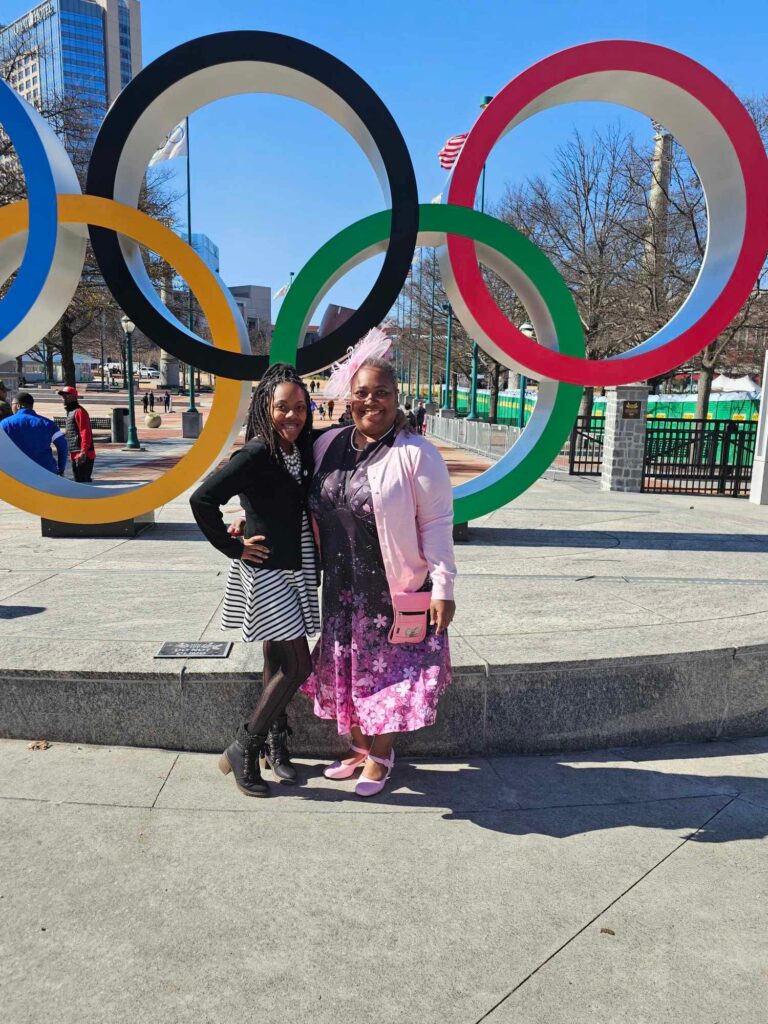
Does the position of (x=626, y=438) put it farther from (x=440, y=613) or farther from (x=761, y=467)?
(x=440, y=613)

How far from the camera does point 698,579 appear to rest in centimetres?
609

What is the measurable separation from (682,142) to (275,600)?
23.0 ft

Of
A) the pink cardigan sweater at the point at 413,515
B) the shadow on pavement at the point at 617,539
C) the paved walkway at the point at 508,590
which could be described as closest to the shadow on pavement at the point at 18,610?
the paved walkway at the point at 508,590

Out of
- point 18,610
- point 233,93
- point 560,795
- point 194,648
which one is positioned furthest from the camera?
point 233,93

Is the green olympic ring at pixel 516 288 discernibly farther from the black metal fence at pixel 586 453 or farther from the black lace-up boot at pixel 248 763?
the black metal fence at pixel 586 453

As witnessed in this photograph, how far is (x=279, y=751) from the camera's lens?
3510 mm

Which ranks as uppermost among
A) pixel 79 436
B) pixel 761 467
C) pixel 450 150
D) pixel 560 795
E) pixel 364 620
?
pixel 450 150

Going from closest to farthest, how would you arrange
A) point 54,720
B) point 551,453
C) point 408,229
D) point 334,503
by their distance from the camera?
point 334,503 < point 54,720 < point 408,229 < point 551,453

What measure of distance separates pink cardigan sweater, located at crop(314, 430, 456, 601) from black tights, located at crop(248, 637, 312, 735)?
54cm

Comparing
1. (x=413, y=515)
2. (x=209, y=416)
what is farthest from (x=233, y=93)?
(x=413, y=515)

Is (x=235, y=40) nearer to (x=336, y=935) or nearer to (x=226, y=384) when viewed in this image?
(x=226, y=384)

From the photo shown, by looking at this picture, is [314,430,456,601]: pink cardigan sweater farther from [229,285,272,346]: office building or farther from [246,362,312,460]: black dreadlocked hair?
[229,285,272,346]: office building

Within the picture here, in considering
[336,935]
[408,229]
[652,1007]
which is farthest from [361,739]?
[408,229]

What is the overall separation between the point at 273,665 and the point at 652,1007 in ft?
6.14
